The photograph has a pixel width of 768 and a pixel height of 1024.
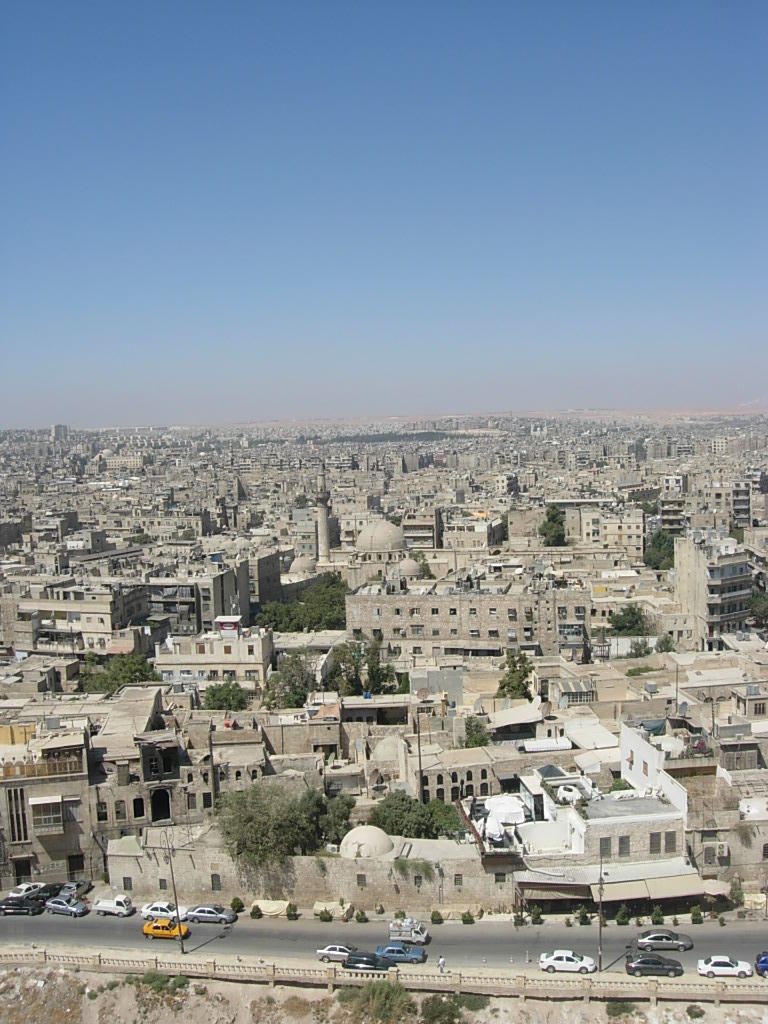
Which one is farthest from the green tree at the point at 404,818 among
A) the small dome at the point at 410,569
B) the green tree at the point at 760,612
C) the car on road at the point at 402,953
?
the small dome at the point at 410,569

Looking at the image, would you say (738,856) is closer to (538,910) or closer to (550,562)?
(538,910)

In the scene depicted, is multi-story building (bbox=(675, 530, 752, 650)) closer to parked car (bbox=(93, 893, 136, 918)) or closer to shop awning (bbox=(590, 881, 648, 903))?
shop awning (bbox=(590, 881, 648, 903))

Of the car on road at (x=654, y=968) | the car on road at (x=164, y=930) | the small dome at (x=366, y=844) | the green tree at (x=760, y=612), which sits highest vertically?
the green tree at (x=760, y=612)

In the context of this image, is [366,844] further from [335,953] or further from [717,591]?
[717,591]

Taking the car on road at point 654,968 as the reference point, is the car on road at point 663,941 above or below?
above

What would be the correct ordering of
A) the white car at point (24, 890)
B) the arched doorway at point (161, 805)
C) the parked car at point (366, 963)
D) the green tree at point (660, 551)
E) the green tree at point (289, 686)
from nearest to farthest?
the parked car at point (366, 963), the white car at point (24, 890), the arched doorway at point (161, 805), the green tree at point (289, 686), the green tree at point (660, 551)

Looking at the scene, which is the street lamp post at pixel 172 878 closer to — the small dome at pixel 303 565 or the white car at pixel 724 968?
the white car at pixel 724 968
